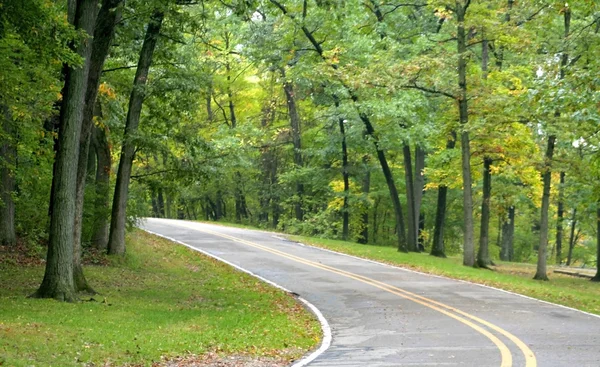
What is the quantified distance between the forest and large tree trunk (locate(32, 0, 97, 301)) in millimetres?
28

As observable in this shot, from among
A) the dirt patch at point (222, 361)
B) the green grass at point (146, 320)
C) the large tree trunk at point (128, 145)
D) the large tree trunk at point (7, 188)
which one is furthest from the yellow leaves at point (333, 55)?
the dirt patch at point (222, 361)

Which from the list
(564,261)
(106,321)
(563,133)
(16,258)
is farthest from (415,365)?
(564,261)

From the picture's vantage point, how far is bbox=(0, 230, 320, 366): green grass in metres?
8.38

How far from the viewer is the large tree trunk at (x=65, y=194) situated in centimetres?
1202

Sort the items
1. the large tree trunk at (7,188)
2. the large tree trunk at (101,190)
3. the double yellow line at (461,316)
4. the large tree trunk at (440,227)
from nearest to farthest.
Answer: the double yellow line at (461,316)
the large tree trunk at (7,188)
the large tree trunk at (101,190)
the large tree trunk at (440,227)

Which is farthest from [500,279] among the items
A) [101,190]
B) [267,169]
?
[267,169]

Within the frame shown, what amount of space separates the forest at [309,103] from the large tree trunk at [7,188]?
0.07 metres

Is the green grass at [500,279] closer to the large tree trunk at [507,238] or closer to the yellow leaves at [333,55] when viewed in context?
the yellow leaves at [333,55]

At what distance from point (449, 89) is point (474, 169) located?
650 cm

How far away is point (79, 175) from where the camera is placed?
12984 mm

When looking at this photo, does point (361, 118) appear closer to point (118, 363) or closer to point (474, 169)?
point (474, 169)

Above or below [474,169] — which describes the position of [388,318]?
below

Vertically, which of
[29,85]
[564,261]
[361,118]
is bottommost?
[564,261]

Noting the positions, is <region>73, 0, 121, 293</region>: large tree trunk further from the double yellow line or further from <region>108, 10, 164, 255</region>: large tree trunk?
the double yellow line
